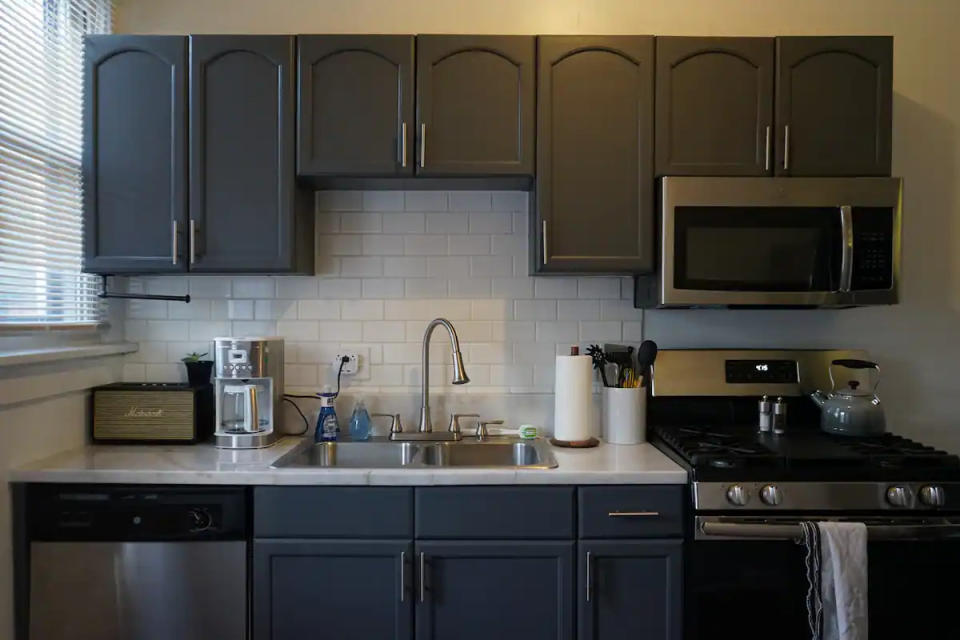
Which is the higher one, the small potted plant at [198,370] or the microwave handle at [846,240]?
the microwave handle at [846,240]

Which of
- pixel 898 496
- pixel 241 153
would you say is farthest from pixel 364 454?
pixel 898 496

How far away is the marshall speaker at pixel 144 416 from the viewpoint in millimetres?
2354

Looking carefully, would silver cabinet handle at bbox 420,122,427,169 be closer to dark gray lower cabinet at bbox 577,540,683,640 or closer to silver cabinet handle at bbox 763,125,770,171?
silver cabinet handle at bbox 763,125,770,171

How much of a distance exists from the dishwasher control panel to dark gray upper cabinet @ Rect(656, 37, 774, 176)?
1.77m

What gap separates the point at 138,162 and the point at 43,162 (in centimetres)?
28

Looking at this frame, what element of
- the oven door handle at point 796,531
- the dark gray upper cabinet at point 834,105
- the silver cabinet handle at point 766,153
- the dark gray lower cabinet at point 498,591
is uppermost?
the dark gray upper cabinet at point 834,105

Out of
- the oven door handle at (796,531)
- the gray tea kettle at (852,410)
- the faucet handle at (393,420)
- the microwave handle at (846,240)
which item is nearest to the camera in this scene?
the oven door handle at (796,531)

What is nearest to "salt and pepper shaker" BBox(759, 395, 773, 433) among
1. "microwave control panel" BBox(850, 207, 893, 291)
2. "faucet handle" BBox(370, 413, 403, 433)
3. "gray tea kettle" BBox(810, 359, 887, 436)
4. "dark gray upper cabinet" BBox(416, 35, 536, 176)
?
"gray tea kettle" BBox(810, 359, 887, 436)

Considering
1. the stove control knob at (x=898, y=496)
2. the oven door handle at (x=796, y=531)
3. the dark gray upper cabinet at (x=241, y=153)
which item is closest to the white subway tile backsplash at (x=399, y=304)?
the dark gray upper cabinet at (x=241, y=153)

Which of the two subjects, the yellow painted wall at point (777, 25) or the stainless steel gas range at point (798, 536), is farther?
the yellow painted wall at point (777, 25)

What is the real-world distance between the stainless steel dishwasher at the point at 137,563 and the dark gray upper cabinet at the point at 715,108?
1810 millimetres

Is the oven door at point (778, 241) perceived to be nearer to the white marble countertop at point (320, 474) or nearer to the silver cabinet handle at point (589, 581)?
the white marble countertop at point (320, 474)

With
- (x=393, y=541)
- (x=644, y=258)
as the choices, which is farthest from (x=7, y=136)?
(x=644, y=258)

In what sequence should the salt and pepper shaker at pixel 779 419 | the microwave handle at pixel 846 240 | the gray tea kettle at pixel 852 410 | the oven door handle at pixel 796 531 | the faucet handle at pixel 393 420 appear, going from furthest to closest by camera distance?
the faucet handle at pixel 393 420, the salt and pepper shaker at pixel 779 419, the gray tea kettle at pixel 852 410, the microwave handle at pixel 846 240, the oven door handle at pixel 796 531
